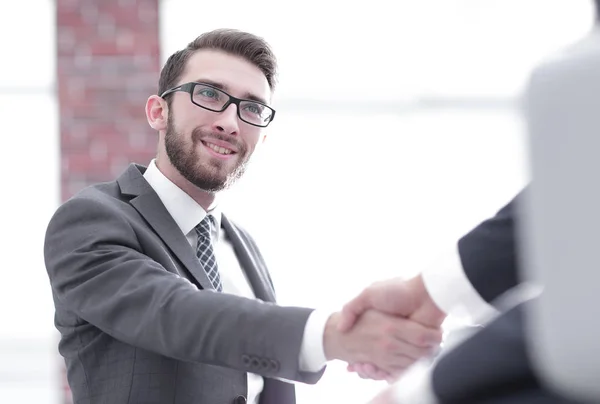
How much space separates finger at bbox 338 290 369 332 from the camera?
1.36m

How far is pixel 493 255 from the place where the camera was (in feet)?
3.21

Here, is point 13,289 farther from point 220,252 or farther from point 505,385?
point 505,385

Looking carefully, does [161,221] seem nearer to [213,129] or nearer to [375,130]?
[213,129]

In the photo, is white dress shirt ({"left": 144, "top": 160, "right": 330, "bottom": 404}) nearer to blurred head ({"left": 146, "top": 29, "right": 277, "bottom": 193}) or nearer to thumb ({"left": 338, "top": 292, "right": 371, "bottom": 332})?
blurred head ({"left": 146, "top": 29, "right": 277, "bottom": 193})

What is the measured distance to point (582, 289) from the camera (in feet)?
1.71

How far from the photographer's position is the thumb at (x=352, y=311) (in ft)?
4.47

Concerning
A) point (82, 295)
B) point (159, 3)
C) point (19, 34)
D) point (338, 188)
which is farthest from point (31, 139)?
point (82, 295)

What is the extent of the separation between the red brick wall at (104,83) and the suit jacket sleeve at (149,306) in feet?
4.76

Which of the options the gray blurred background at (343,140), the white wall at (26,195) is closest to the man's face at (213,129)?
the gray blurred background at (343,140)

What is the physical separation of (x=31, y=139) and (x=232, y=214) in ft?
3.18

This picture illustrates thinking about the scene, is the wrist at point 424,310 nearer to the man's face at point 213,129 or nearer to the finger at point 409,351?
the finger at point 409,351

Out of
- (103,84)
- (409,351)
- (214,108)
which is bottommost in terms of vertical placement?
(409,351)

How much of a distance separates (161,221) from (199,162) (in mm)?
248

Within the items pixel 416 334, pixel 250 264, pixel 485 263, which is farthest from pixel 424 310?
pixel 250 264
